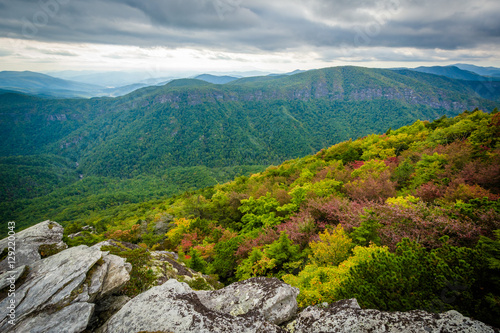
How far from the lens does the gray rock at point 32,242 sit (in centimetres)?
1042

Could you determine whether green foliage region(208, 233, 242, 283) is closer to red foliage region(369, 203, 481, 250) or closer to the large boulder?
the large boulder

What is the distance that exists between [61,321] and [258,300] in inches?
252

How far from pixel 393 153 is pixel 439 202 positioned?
23278mm

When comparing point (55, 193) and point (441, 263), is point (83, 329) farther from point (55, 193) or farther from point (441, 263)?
point (55, 193)

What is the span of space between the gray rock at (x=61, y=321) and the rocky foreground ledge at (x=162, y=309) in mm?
25

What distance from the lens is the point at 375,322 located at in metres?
5.77

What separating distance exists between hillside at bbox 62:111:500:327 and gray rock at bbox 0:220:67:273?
2.28 metres

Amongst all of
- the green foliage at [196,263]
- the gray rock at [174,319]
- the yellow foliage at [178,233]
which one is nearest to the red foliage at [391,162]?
the green foliage at [196,263]

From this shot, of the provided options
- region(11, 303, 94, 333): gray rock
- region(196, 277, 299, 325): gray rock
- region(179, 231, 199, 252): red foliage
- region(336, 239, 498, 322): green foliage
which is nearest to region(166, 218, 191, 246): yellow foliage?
region(179, 231, 199, 252): red foliage

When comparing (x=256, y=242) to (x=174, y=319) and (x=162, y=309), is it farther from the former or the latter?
(x=174, y=319)

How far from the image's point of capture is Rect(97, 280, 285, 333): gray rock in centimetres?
630

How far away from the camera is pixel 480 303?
19.1 feet

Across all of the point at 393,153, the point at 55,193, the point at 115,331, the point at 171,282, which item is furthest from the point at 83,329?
the point at 55,193

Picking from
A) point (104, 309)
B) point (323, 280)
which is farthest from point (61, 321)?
point (323, 280)
